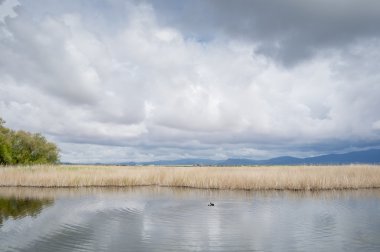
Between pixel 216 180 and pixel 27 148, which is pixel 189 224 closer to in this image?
pixel 216 180

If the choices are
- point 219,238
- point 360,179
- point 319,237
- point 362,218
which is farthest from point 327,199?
point 219,238

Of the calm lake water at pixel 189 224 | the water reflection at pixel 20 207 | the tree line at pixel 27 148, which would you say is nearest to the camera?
the calm lake water at pixel 189 224

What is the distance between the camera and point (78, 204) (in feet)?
66.2

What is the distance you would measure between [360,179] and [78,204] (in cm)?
2111

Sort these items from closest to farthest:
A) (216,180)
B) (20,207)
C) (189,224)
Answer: (189,224)
(20,207)
(216,180)

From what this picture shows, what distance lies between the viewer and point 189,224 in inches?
575

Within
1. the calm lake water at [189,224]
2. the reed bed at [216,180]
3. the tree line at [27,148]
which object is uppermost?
the tree line at [27,148]

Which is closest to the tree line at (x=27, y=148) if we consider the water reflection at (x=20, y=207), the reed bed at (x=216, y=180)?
the reed bed at (x=216, y=180)

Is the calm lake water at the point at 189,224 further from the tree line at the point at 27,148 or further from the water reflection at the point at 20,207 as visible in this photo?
the tree line at the point at 27,148

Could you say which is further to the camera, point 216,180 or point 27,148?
point 27,148

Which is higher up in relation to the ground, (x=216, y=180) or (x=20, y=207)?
(x=216, y=180)

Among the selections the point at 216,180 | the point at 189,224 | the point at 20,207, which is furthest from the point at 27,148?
the point at 189,224

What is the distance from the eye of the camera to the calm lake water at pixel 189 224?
11.3 m

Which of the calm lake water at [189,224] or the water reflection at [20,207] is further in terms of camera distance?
the water reflection at [20,207]
